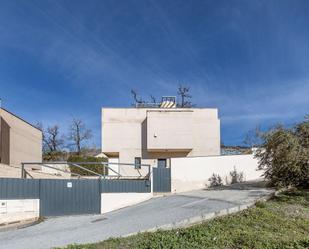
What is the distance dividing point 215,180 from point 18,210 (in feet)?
40.6

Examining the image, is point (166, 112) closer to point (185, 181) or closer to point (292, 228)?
point (185, 181)

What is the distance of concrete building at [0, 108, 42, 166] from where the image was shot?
23578mm

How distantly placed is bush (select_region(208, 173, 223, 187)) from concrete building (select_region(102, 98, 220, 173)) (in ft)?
27.9

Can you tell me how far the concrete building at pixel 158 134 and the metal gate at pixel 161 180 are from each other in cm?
1011

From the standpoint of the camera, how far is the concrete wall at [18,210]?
13.8 meters

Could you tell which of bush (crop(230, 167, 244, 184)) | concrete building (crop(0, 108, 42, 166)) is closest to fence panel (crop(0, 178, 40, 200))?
concrete building (crop(0, 108, 42, 166))

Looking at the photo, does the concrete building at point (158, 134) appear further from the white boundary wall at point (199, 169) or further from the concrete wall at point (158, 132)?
the white boundary wall at point (199, 169)

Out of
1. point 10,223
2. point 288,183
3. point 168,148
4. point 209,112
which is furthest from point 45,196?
point 209,112

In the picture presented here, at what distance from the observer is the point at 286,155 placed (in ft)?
54.4

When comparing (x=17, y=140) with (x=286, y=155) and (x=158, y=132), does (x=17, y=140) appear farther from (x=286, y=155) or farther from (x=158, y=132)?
(x=286, y=155)

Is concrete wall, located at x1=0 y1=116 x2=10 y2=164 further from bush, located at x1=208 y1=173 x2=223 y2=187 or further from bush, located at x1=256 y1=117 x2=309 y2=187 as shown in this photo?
Result: bush, located at x1=256 y1=117 x2=309 y2=187

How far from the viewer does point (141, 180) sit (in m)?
18.6

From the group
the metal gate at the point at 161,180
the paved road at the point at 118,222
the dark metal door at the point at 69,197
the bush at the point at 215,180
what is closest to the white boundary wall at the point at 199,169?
the bush at the point at 215,180

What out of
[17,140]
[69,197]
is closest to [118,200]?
[69,197]
